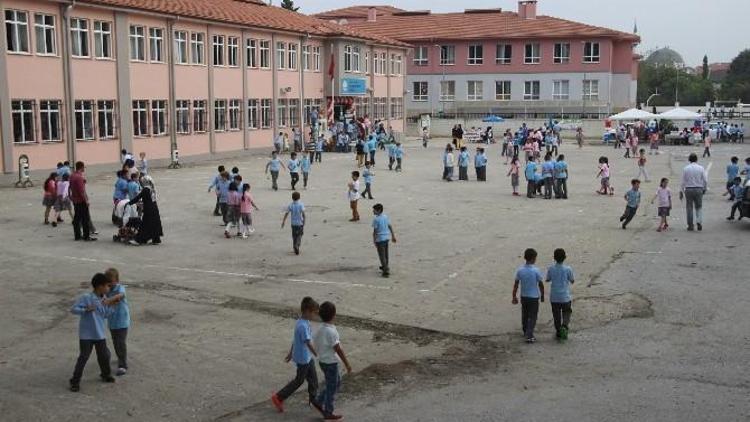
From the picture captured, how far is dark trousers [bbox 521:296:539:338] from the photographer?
36.8 ft

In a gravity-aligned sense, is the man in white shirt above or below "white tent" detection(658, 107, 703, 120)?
below

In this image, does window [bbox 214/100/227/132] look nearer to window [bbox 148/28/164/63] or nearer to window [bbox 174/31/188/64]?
window [bbox 174/31/188/64]

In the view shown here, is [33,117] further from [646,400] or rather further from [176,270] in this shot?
[646,400]

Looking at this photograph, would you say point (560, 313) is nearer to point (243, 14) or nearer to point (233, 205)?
point (233, 205)

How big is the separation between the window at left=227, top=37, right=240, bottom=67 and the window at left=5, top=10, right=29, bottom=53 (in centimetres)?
1413

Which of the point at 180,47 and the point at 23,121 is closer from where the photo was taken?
the point at 23,121

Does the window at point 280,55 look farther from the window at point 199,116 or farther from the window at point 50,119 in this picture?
the window at point 50,119

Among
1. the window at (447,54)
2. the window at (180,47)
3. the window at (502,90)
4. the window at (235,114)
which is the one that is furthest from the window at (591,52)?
the window at (180,47)

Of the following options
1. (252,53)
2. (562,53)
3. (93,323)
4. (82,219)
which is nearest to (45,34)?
(82,219)

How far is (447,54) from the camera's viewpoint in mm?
75688

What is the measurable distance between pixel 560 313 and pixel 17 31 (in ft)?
83.1

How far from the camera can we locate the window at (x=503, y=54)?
73.5 m

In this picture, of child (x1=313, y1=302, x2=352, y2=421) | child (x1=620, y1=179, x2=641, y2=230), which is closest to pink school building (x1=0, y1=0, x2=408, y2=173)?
child (x1=620, y1=179, x2=641, y2=230)

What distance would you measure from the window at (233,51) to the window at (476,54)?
114 ft
